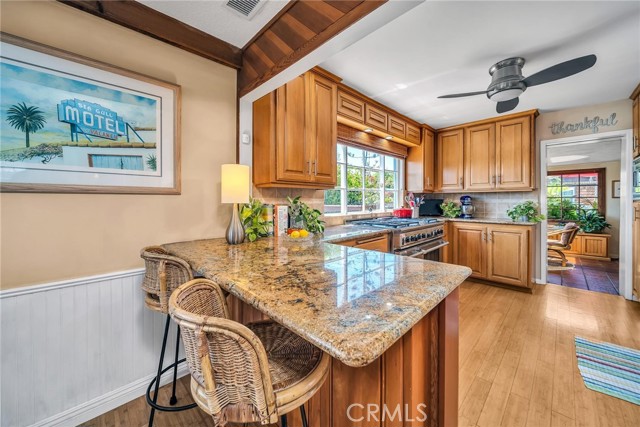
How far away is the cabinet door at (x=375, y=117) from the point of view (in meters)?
3.01

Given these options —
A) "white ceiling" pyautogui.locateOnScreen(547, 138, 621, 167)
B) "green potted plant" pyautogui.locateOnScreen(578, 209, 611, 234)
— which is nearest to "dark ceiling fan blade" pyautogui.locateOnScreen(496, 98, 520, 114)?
"white ceiling" pyautogui.locateOnScreen(547, 138, 621, 167)

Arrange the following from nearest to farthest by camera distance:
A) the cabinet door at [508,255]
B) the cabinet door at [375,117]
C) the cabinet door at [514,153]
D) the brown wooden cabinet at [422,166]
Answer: the cabinet door at [375,117]
the cabinet door at [508,255]
the cabinet door at [514,153]
the brown wooden cabinet at [422,166]

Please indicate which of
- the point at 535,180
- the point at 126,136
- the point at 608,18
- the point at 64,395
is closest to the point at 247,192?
the point at 126,136

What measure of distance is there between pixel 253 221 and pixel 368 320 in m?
1.40

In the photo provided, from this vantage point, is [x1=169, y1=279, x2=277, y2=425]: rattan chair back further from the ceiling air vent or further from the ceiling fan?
the ceiling fan

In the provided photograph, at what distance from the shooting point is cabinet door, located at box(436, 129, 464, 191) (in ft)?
13.4

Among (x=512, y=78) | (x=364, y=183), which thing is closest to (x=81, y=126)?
(x=364, y=183)

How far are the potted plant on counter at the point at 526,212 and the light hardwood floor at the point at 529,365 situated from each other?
3.44 ft

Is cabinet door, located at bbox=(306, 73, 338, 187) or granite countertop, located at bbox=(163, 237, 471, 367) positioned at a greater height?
cabinet door, located at bbox=(306, 73, 338, 187)

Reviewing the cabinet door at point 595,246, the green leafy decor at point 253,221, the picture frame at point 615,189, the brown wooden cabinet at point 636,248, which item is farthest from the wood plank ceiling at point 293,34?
the picture frame at point 615,189

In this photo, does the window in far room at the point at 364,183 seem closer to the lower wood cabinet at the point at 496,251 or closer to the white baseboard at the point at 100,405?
the lower wood cabinet at the point at 496,251

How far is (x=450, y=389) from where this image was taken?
956 millimetres

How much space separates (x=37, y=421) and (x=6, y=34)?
1.91m

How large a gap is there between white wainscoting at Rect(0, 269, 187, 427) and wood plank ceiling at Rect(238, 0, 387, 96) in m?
1.57
